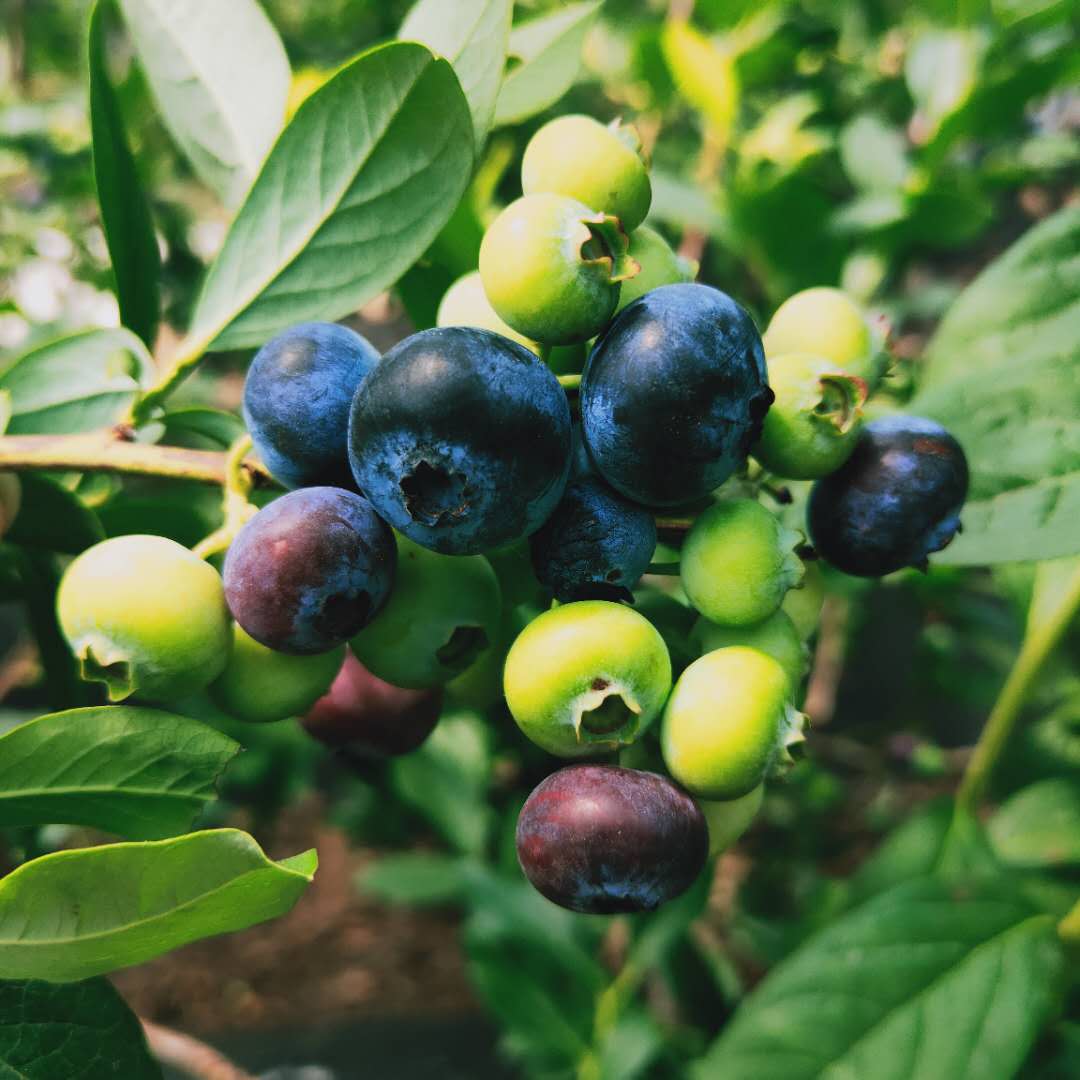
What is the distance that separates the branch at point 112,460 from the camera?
28.3 inches

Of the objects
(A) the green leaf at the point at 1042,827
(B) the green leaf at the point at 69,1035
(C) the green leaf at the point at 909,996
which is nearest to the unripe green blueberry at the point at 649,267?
(B) the green leaf at the point at 69,1035

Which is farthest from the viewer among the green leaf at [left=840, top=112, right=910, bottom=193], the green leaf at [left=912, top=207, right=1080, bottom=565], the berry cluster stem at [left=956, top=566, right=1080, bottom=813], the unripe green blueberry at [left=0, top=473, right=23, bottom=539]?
the green leaf at [left=840, top=112, right=910, bottom=193]

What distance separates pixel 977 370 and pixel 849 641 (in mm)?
2336

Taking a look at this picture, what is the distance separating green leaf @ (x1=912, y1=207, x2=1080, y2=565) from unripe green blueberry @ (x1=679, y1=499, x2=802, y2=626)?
0.31 meters

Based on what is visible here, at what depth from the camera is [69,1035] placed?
688mm

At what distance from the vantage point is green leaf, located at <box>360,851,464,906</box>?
2.23 m

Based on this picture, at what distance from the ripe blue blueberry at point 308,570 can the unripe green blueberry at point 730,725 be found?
216 millimetres

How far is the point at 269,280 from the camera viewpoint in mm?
795

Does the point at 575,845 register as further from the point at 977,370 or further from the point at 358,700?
the point at 977,370

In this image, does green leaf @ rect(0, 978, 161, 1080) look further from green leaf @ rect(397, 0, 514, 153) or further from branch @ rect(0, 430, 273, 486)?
green leaf @ rect(397, 0, 514, 153)

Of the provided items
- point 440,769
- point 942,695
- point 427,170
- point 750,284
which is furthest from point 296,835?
point 427,170

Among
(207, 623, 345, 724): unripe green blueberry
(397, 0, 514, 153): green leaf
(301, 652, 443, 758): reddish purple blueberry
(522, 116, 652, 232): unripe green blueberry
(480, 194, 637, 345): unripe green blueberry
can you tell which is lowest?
(301, 652, 443, 758): reddish purple blueberry

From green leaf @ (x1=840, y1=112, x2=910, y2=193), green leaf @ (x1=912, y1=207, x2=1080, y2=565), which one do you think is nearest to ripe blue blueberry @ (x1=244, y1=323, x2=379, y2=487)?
green leaf @ (x1=912, y1=207, x2=1080, y2=565)

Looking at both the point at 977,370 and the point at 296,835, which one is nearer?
the point at 977,370
